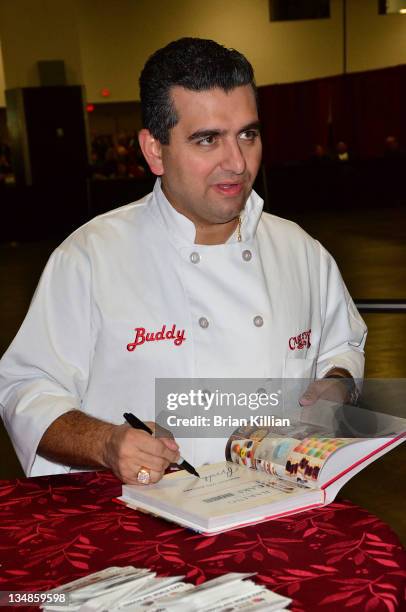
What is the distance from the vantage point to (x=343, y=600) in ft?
3.79

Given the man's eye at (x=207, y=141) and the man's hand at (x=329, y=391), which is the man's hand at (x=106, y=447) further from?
the man's eye at (x=207, y=141)

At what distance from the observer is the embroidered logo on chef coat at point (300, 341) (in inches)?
77.3

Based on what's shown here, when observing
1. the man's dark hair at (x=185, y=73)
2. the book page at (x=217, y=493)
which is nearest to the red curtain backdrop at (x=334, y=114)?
the man's dark hair at (x=185, y=73)

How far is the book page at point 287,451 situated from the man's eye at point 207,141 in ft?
1.76

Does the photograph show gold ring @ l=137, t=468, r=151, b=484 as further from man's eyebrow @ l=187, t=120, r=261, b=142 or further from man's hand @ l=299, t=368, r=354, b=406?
man's eyebrow @ l=187, t=120, r=261, b=142

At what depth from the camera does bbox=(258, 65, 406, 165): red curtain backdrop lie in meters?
16.3

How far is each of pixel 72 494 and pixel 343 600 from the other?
59 cm

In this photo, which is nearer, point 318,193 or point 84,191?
point 84,191

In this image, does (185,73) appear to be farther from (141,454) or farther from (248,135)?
(141,454)

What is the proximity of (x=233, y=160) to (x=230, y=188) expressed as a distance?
5 centimetres

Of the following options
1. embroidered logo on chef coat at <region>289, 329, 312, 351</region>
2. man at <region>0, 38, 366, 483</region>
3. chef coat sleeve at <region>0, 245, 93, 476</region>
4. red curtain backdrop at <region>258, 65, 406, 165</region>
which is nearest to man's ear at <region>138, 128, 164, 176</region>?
man at <region>0, 38, 366, 483</region>

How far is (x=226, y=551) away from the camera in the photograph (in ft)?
4.31

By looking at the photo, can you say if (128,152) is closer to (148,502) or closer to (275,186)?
(275,186)

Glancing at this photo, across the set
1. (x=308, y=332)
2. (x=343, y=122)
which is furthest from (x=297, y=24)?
(x=308, y=332)
